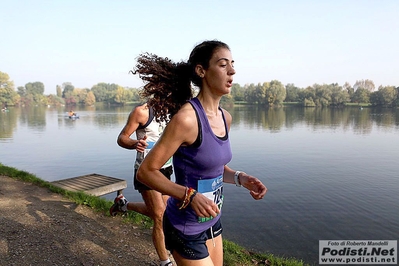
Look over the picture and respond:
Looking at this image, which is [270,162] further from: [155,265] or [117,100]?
[117,100]

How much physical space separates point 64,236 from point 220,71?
422 centimetres

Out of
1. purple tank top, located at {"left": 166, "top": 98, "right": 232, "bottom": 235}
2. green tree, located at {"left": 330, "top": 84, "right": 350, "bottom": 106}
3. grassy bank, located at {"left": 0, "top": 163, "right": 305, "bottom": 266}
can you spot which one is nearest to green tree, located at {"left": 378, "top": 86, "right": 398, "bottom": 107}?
green tree, located at {"left": 330, "top": 84, "right": 350, "bottom": 106}

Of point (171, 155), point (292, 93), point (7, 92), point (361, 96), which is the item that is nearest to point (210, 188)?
point (171, 155)

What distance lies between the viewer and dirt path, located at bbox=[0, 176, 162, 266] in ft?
14.4

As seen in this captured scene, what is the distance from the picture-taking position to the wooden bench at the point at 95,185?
24.4 ft

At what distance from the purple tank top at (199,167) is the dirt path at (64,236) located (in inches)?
98.7

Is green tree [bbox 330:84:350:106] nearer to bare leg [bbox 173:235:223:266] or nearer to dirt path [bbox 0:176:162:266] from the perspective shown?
dirt path [bbox 0:176:162:266]

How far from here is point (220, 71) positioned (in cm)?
226

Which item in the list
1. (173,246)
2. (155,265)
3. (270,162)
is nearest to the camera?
(173,246)

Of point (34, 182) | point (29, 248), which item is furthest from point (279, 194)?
point (29, 248)

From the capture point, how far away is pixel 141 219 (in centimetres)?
588

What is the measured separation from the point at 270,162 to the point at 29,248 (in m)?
14.6

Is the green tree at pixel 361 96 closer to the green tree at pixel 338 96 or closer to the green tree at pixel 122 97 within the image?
the green tree at pixel 338 96

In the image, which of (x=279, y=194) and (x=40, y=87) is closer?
(x=279, y=194)
